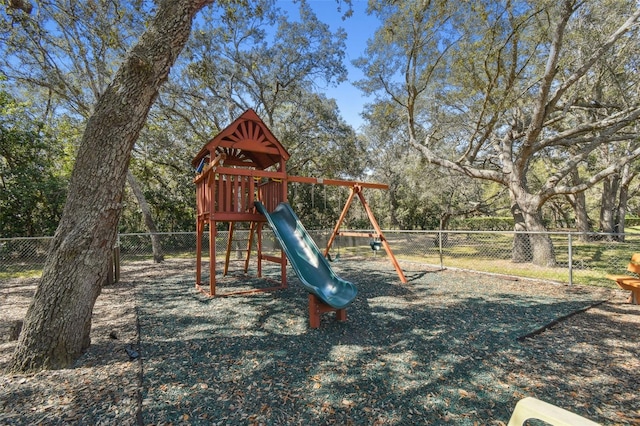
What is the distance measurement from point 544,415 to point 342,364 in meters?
2.04

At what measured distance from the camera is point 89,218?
294cm


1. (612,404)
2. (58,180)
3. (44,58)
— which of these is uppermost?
(44,58)

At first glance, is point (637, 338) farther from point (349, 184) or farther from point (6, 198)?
point (6, 198)

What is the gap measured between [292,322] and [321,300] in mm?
622

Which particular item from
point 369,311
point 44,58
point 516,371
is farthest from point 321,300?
point 44,58

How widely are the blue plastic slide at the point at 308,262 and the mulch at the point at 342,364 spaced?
1.33 ft

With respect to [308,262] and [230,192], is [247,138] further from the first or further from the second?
[308,262]

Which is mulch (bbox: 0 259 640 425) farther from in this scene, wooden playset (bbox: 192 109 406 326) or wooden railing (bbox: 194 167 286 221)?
wooden railing (bbox: 194 167 286 221)

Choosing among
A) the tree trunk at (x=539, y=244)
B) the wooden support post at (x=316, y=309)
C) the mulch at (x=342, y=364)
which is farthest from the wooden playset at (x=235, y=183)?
the tree trunk at (x=539, y=244)

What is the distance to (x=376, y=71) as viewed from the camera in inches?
418

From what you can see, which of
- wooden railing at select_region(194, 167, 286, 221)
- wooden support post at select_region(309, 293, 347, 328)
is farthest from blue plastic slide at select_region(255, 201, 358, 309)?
wooden railing at select_region(194, 167, 286, 221)

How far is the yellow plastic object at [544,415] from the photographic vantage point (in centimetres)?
112

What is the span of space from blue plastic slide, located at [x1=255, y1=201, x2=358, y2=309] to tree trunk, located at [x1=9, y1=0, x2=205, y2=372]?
2284mm

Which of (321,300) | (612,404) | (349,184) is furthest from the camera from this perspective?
(349,184)
